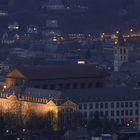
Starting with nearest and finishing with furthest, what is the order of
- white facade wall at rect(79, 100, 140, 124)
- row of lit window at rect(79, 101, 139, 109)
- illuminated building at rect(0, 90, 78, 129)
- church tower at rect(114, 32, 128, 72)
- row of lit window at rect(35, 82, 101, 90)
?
illuminated building at rect(0, 90, 78, 129)
white facade wall at rect(79, 100, 140, 124)
row of lit window at rect(79, 101, 139, 109)
row of lit window at rect(35, 82, 101, 90)
church tower at rect(114, 32, 128, 72)

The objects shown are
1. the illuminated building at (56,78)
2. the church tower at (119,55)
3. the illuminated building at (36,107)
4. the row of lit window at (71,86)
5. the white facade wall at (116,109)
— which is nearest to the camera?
the illuminated building at (36,107)

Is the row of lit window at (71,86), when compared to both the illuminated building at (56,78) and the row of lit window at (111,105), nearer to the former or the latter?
the illuminated building at (56,78)

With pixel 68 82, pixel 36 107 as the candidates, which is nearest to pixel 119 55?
pixel 68 82

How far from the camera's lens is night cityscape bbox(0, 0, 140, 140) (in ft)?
126

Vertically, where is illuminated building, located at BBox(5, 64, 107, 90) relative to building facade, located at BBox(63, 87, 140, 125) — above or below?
above

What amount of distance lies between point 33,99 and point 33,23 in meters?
40.1

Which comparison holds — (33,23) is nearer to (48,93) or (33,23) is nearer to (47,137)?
(48,93)

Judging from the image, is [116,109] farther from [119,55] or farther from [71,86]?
[119,55]

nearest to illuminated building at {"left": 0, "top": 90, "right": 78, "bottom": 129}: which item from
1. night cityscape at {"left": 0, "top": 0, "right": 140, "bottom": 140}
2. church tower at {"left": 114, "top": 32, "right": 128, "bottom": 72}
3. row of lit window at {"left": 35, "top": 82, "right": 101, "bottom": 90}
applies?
night cityscape at {"left": 0, "top": 0, "right": 140, "bottom": 140}

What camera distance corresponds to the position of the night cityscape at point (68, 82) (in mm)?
38531

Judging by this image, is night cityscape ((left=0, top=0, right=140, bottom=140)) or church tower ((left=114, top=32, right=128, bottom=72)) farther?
church tower ((left=114, top=32, right=128, bottom=72))

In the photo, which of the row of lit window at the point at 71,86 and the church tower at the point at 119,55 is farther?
the church tower at the point at 119,55

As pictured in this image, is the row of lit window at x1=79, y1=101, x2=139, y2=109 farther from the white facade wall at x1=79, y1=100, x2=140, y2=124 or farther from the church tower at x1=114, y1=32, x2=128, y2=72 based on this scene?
the church tower at x1=114, y1=32, x2=128, y2=72

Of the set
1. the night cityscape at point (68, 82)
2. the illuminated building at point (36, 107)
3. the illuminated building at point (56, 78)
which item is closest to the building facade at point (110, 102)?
the night cityscape at point (68, 82)
